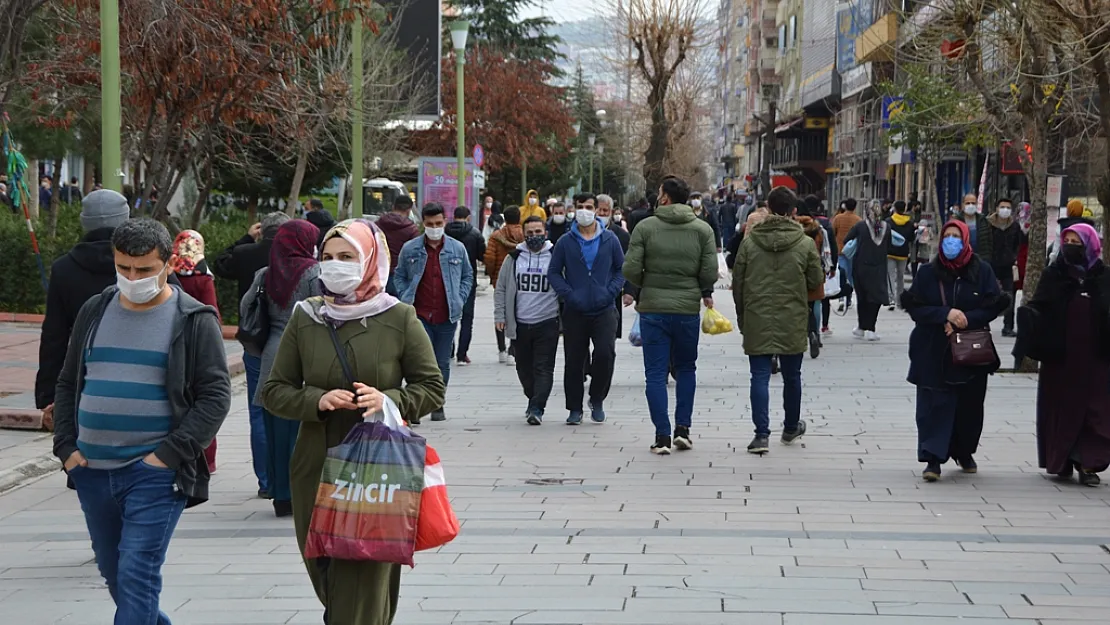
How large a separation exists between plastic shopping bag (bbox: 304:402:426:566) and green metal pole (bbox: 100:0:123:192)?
755 centimetres

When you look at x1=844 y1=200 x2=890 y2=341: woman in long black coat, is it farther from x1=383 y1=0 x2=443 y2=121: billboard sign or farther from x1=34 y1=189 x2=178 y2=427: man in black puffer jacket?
x1=383 y1=0 x2=443 y2=121: billboard sign

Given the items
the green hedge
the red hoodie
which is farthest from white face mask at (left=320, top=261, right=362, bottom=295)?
the green hedge

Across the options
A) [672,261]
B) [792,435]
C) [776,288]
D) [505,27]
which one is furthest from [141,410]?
[505,27]

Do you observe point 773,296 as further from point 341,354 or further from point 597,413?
point 341,354

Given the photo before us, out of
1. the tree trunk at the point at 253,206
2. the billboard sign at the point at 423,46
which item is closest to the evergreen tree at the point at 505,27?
the billboard sign at the point at 423,46

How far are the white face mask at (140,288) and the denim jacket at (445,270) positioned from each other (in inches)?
273

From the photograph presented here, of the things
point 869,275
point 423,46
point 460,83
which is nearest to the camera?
point 869,275

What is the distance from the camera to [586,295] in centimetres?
1116

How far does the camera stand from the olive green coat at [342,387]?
451cm

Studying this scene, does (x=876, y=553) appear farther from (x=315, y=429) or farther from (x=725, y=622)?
(x=315, y=429)

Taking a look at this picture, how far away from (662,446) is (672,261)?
49.2 inches

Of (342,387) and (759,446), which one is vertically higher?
(342,387)

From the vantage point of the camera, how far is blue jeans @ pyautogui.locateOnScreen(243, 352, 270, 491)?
26.9 ft

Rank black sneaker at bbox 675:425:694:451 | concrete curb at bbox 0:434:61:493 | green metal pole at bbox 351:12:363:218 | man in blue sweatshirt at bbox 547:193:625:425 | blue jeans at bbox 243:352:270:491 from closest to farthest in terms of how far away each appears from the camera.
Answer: blue jeans at bbox 243:352:270:491 → concrete curb at bbox 0:434:61:493 → black sneaker at bbox 675:425:694:451 → man in blue sweatshirt at bbox 547:193:625:425 → green metal pole at bbox 351:12:363:218
